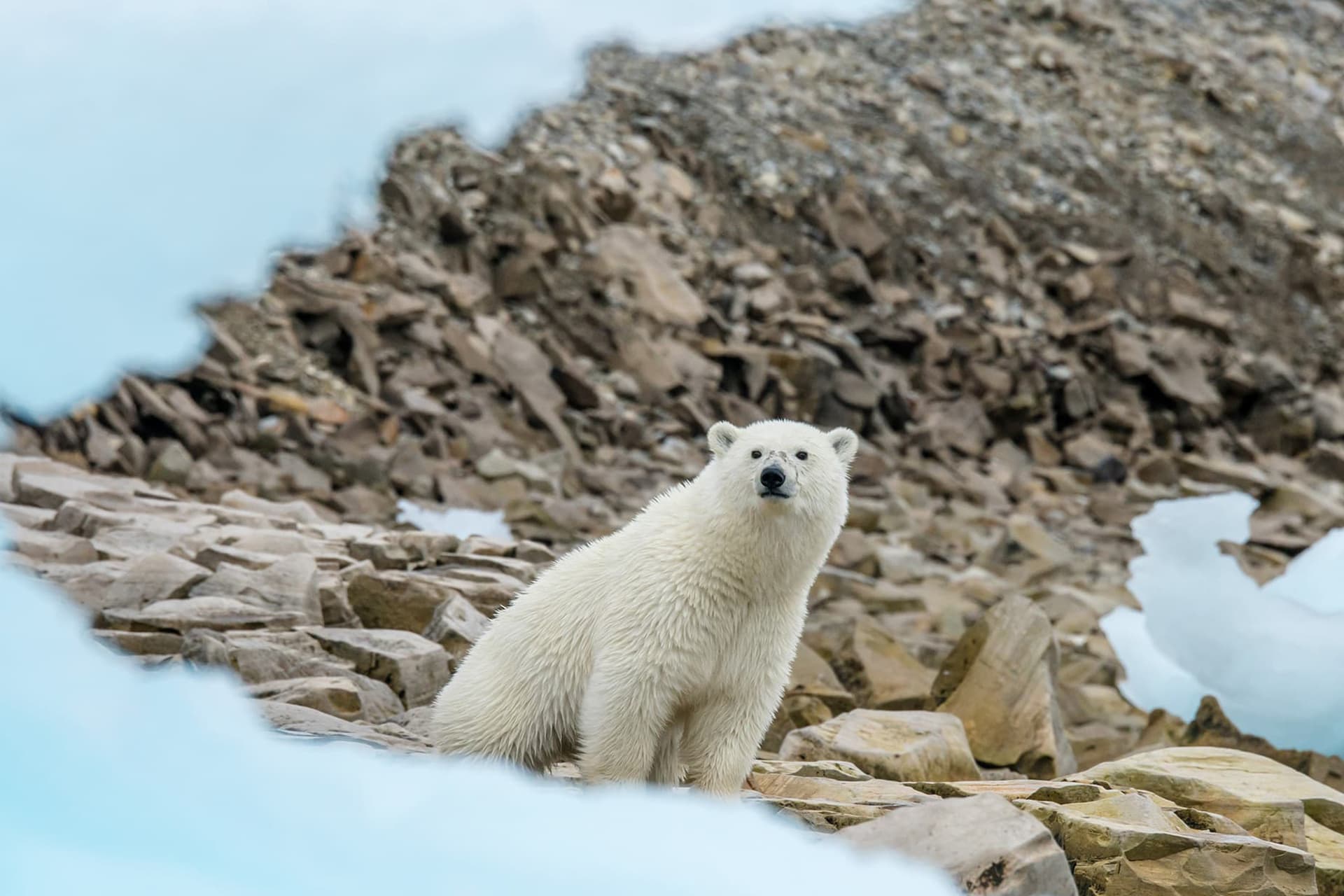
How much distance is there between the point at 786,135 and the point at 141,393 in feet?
49.3

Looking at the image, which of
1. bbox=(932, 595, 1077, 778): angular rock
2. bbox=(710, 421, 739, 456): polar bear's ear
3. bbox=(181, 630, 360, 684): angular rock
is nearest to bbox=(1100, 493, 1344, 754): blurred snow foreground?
bbox=(932, 595, 1077, 778): angular rock

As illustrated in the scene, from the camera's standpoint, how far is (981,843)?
3457 millimetres

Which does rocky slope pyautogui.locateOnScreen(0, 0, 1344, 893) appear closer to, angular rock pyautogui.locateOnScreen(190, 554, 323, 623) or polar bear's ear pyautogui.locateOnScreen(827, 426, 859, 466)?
angular rock pyautogui.locateOnScreen(190, 554, 323, 623)

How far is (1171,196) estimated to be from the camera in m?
28.2

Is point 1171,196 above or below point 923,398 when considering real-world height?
above

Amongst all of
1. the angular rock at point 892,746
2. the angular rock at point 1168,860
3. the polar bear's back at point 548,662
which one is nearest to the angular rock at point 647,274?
the angular rock at point 892,746

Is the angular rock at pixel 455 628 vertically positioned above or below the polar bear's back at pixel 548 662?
below

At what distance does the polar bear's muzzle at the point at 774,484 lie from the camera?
4621 mm

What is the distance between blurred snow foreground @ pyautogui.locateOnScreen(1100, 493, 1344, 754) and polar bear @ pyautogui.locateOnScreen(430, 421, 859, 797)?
406cm

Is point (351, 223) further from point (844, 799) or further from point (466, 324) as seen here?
point (844, 799)

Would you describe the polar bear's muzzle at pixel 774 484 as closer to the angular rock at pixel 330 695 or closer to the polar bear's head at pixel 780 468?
the polar bear's head at pixel 780 468

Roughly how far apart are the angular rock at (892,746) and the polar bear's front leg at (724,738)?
3.48ft

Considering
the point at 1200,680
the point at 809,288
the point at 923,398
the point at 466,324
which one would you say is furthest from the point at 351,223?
the point at 1200,680

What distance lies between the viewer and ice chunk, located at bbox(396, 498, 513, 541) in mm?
12469
